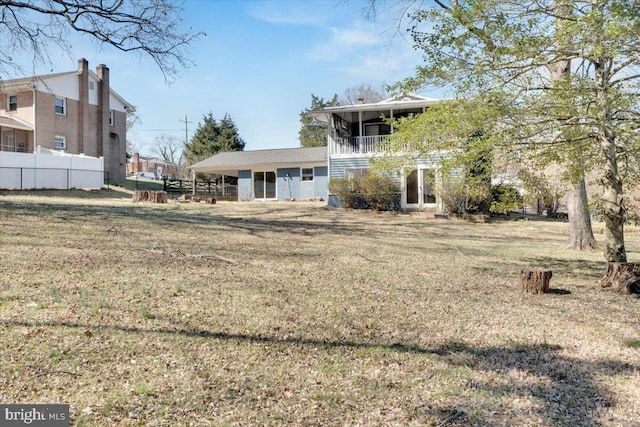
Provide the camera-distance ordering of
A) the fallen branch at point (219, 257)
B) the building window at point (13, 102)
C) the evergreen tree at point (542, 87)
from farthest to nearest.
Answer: the building window at point (13, 102) → the fallen branch at point (219, 257) → the evergreen tree at point (542, 87)

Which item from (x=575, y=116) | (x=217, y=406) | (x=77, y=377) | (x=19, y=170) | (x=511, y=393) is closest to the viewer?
(x=217, y=406)

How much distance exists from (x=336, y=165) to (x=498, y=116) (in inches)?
638

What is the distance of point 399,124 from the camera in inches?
283

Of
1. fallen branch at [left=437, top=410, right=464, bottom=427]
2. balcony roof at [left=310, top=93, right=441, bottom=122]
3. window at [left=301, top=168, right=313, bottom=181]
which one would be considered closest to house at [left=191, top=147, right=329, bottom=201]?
window at [left=301, top=168, right=313, bottom=181]

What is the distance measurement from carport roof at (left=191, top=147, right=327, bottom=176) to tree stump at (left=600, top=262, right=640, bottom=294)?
1826 cm

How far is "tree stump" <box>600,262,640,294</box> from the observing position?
6.79 meters

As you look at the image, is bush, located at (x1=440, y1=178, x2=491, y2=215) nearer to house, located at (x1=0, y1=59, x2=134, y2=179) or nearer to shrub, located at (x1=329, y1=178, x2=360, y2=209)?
shrub, located at (x1=329, y1=178, x2=360, y2=209)

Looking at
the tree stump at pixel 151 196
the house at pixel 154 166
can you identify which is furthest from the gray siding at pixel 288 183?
the house at pixel 154 166

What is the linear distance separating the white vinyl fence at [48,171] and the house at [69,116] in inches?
87.7

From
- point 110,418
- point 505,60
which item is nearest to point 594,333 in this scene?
point 505,60

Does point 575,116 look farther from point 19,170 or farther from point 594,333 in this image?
point 19,170

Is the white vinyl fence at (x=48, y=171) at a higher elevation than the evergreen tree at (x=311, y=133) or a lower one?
lower

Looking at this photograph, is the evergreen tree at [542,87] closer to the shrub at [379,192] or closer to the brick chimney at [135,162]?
the shrub at [379,192]

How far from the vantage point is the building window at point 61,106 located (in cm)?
2819
